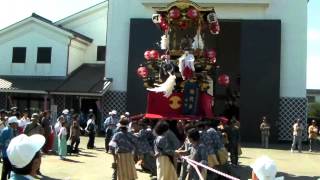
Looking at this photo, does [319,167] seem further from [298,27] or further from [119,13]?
[119,13]

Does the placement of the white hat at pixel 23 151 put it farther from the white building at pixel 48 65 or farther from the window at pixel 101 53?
the window at pixel 101 53

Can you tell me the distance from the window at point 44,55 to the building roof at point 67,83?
1189 millimetres

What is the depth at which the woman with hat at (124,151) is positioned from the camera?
11.7 m

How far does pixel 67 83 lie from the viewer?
3238 cm

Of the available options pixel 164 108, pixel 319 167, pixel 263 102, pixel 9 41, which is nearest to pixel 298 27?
pixel 263 102

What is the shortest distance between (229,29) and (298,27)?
625 cm

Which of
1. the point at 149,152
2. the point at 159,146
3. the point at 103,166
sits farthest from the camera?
the point at 103,166

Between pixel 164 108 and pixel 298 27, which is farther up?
pixel 298 27

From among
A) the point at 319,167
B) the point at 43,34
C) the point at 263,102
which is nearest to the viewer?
the point at 319,167

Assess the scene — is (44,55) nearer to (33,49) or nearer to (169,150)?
(33,49)

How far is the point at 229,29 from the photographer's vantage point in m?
34.7

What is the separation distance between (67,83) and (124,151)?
2130cm

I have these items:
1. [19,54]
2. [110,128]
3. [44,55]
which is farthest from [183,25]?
[19,54]

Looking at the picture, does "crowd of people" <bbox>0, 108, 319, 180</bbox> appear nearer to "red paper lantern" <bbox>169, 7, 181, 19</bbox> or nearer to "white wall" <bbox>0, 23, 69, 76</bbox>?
"red paper lantern" <bbox>169, 7, 181, 19</bbox>
